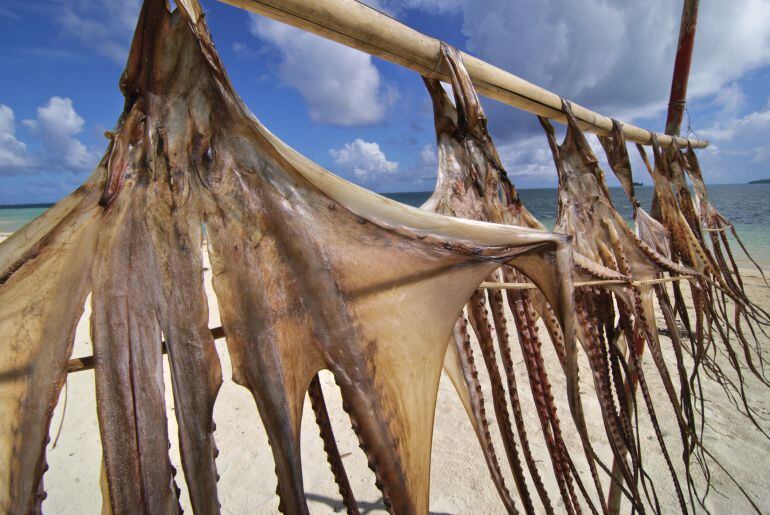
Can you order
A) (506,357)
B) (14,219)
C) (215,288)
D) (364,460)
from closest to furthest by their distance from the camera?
(215,288), (506,357), (364,460), (14,219)

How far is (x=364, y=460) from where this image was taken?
347 centimetres

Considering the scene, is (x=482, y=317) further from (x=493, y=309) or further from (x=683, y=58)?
(x=683, y=58)

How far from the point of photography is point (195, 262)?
2.09ft

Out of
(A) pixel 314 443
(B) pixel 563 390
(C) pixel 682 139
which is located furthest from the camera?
(B) pixel 563 390

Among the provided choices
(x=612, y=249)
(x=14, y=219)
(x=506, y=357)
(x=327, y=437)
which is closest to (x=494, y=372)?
(x=506, y=357)

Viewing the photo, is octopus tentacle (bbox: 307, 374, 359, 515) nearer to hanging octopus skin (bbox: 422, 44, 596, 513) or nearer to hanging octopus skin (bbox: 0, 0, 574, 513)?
hanging octopus skin (bbox: 0, 0, 574, 513)

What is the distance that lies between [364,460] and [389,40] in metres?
3.54

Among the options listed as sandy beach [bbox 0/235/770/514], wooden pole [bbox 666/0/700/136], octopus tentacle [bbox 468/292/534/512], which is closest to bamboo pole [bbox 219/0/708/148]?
octopus tentacle [bbox 468/292/534/512]

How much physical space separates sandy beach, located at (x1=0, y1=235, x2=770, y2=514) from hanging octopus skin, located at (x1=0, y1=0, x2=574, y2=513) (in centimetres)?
281

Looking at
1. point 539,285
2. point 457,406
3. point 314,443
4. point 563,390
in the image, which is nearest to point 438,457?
point 457,406

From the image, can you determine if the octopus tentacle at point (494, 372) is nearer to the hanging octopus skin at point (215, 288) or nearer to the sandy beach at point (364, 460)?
the hanging octopus skin at point (215, 288)

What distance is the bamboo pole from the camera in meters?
0.88

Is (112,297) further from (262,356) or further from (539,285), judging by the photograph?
(539,285)

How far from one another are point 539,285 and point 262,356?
22.5 inches
